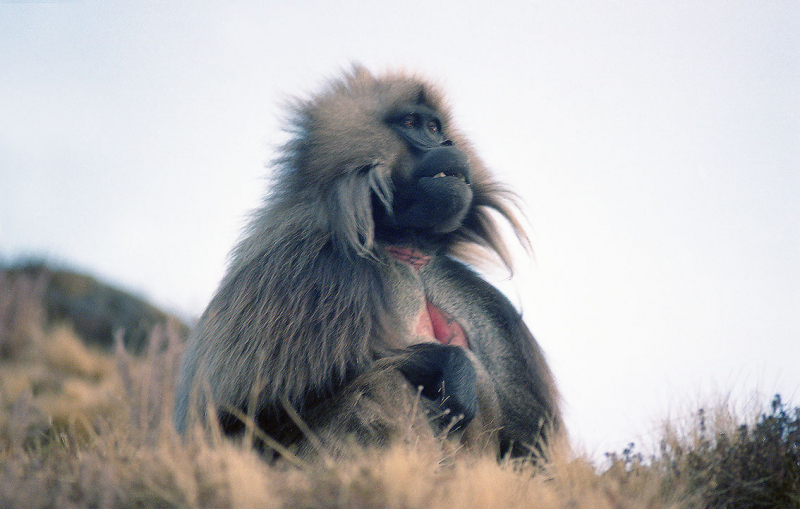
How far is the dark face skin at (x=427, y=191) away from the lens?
326 cm

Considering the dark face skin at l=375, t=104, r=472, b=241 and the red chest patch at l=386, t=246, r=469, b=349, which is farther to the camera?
the red chest patch at l=386, t=246, r=469, b=349

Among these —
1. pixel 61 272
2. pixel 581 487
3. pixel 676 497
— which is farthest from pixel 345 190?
pixel 61 272

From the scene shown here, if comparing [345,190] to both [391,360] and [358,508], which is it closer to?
[391,360]

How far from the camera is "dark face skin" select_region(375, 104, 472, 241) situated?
10.7 ft

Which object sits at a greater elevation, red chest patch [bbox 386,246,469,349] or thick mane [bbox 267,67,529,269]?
thick mane [bbox 267,67,529,269]

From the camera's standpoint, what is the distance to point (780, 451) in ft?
9.53

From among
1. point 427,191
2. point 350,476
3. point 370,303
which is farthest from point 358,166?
point 350,476

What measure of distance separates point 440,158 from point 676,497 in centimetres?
164

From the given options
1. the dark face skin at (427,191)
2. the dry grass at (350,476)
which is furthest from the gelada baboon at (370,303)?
the dry grass at (350,476)

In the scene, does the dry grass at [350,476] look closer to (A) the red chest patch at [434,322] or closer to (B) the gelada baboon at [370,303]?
(B) the gelada baboon at [370,303]

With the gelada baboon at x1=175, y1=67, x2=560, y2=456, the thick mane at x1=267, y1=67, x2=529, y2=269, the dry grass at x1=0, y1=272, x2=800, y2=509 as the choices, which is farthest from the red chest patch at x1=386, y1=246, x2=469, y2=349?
the dry grass at x1=0, y1=272, x2=800, y2=509

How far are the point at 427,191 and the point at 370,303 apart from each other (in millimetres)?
564

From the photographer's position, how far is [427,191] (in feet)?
10.7

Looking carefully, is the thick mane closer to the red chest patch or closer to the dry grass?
the red chest patch
